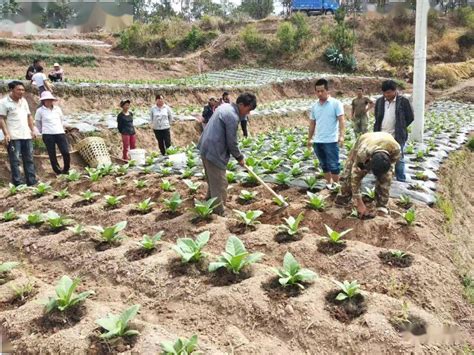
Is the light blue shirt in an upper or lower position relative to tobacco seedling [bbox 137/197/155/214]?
upper

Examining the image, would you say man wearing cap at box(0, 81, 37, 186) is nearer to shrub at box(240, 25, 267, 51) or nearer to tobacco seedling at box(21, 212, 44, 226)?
tobacco seedling at box(21, 212, 44, 226)

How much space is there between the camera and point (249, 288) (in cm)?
394

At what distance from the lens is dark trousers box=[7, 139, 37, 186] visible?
25.8 ft

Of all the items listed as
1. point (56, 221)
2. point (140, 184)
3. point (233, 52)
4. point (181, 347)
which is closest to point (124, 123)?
point (140, 184)

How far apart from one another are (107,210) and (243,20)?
1658 inches

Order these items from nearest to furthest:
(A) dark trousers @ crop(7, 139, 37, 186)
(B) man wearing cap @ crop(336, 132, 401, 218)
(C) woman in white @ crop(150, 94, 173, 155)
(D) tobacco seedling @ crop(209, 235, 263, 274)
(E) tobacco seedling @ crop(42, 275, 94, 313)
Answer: (E) tobacco seedling @ crop(42, 275, 94, 313), (D) tobacco seedling @ crop(209, 235, 263, 274), (B) man wearing cap @ crop(336, 132, 401, 218), (A) dark trousers @ crop(7, 139, 37, 186), (C) woman in white @ crop(150, 94, 173, 155)

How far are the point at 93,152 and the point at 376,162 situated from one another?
22.6ft

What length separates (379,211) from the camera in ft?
18.3

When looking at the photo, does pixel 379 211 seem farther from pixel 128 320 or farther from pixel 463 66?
pixel 463 66

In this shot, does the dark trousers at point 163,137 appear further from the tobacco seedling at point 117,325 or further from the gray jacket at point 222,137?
the tobacco seedling at point 117,325

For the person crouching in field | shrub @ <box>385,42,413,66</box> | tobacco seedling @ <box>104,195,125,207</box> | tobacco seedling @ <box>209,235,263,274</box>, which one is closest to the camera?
tobacco seedling @ <box>209,235,263,274</box>

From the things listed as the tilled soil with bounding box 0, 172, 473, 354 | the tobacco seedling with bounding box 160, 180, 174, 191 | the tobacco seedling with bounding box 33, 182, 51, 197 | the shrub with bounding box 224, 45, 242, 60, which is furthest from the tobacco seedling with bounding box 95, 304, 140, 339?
the shrub with bounding box 224, 45, 242, 60

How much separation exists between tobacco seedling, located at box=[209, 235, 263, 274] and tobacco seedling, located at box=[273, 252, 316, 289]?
0.27 metres

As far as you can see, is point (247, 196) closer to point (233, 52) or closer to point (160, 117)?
point (160, 117)
